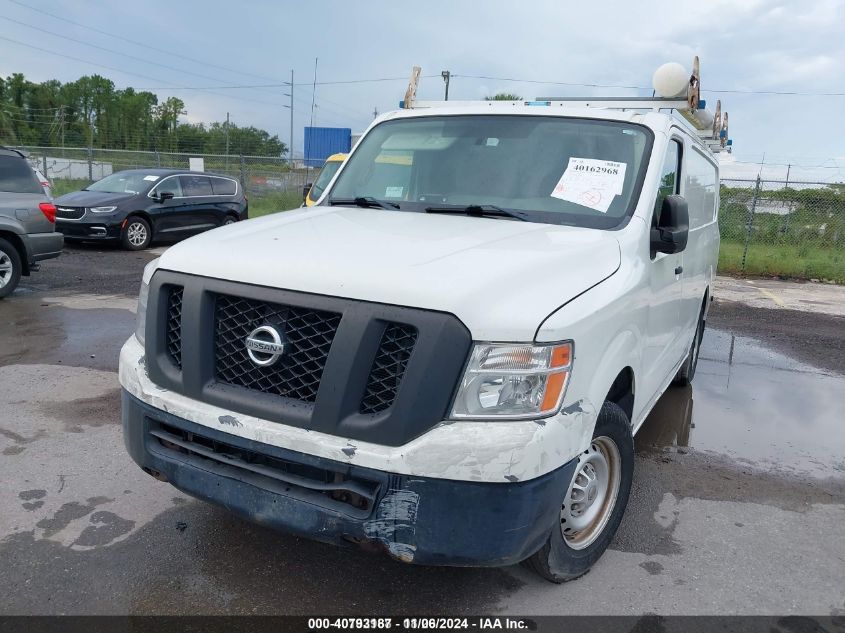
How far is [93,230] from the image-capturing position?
13180mm

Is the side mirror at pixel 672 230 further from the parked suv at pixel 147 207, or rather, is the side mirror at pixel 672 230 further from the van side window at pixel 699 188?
the parked suv at pixel 147 207

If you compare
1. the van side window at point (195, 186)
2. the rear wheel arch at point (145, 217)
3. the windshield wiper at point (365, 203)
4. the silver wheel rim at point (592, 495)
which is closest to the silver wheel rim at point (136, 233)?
the rear wheel arch at point (145, 217)

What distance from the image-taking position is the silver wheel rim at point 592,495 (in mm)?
2938

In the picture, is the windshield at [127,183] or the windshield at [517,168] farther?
the windshield at [127,183]

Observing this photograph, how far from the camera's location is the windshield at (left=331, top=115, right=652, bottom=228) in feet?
11.4

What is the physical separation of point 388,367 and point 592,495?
1.28 m

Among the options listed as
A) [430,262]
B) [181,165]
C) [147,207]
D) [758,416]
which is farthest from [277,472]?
[181,165]

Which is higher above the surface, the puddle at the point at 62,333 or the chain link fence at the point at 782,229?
the chain link fence at the point at 782,229

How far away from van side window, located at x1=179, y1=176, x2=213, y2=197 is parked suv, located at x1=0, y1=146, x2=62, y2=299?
5983mm

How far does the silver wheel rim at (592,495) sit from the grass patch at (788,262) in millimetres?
13607

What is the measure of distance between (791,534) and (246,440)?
285 centimetres

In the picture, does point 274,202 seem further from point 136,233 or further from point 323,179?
point 323,179

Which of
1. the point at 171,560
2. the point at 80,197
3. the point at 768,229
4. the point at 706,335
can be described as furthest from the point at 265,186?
the point at 171,560

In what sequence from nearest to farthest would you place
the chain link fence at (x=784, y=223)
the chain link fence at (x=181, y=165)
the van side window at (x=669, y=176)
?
the van side window at (x=669, y=176), the chain link fence at (x=784, y=223), the chain link fence at (x=181, y=165)
